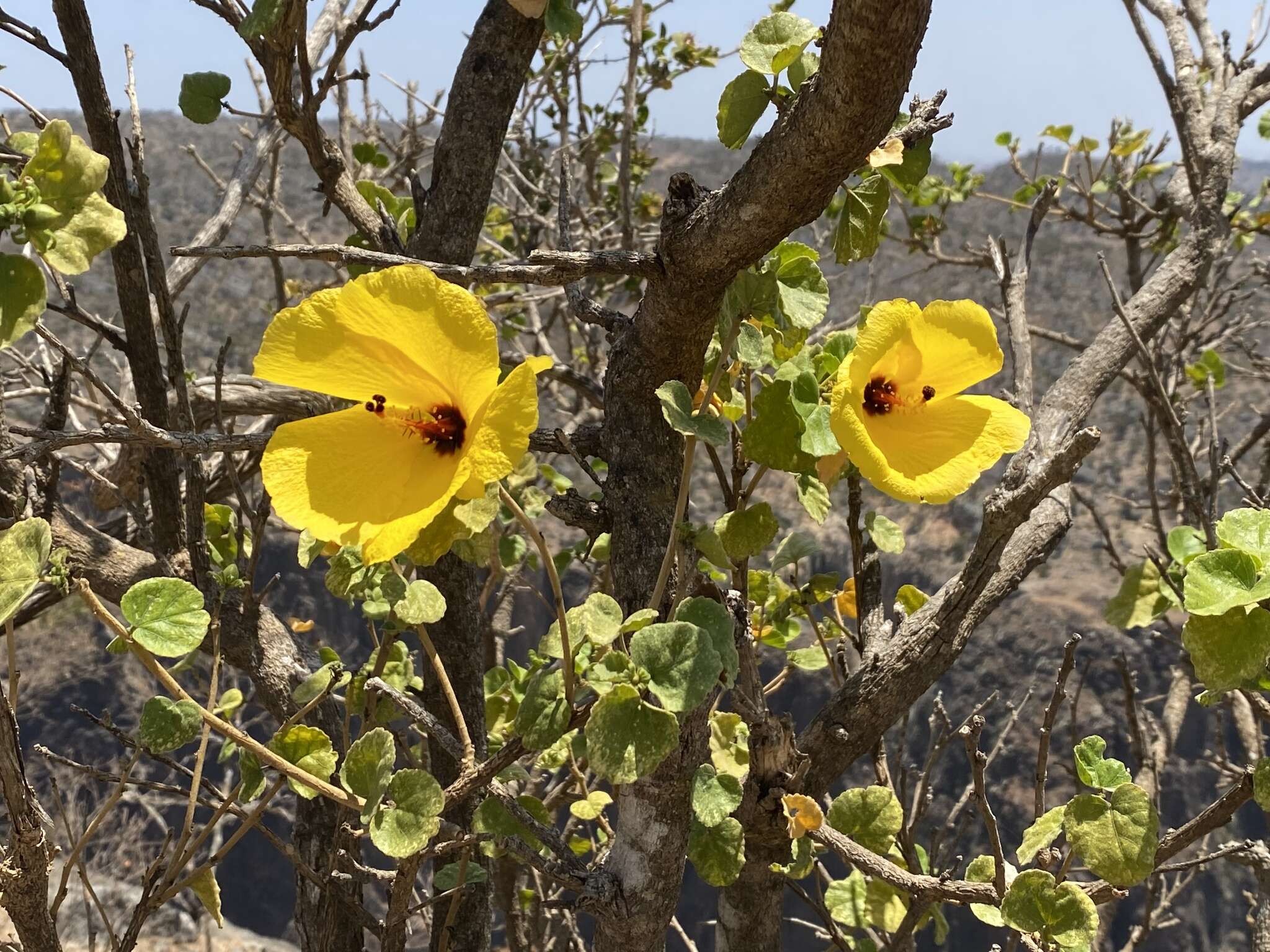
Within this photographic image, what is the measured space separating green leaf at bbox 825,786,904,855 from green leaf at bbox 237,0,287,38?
1052 mm

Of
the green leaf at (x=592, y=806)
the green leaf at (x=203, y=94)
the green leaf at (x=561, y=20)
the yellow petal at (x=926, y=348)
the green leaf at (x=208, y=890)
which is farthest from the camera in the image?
the green leaf at (x=592, y=806)

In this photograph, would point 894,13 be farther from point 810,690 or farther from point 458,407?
point 810,690

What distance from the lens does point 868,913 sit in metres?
1.19

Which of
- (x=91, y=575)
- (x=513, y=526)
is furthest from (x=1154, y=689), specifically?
(x=91, y=575)

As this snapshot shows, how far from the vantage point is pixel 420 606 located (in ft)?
2.90

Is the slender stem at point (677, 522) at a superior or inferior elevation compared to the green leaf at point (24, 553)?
superior

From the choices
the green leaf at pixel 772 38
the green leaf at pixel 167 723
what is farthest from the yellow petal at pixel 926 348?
the green leaf at pixel 167 723

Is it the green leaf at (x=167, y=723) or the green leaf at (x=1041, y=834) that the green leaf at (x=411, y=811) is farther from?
the green leaf at (x=1041, y=834)

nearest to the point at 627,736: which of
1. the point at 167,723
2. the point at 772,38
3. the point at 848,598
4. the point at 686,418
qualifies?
the point at 686,418

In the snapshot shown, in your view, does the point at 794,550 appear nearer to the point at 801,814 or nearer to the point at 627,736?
the point at 801,814

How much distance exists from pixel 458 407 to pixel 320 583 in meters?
12.5

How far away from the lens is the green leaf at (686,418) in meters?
0.66

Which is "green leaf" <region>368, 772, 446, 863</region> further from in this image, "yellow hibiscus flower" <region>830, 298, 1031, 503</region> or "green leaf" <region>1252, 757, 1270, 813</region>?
"green leaf" <region>1252, 757, 1270, 813</region>

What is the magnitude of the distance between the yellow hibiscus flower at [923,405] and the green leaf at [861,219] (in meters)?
0.07
